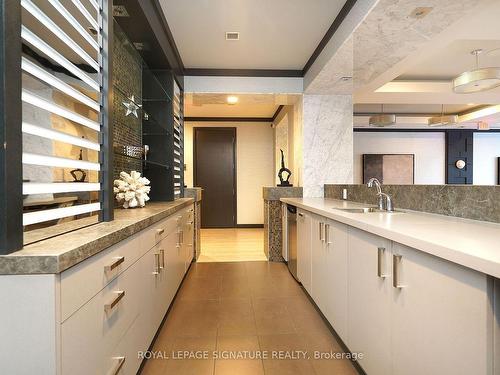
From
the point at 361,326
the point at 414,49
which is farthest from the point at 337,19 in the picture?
the point at 361,326

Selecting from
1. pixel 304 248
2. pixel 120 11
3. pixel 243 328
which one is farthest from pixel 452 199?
pixel 120 11

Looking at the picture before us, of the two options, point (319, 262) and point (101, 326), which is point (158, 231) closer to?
point (101, 326)

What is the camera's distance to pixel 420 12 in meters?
2.07

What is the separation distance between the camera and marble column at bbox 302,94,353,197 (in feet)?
13.8

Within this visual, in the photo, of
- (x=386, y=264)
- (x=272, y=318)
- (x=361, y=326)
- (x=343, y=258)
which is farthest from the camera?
(x=272, y=318)

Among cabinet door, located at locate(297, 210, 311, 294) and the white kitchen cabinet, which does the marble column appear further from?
the white kitchen cabinet

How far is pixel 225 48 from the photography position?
11.3 feet

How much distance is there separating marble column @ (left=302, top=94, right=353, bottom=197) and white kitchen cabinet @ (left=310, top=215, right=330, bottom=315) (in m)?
1.72

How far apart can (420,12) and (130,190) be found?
238cm

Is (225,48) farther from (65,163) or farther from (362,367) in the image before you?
(362,367)

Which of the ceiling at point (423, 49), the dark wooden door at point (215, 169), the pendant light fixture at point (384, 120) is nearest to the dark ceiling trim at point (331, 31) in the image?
the ceiling at point (423, 49)

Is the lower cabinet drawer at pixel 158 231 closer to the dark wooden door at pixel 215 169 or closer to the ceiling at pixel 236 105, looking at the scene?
the ceiling at pixel 236 105

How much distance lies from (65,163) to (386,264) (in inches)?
52.2

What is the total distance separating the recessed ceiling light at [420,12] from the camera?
2026 millimetres
